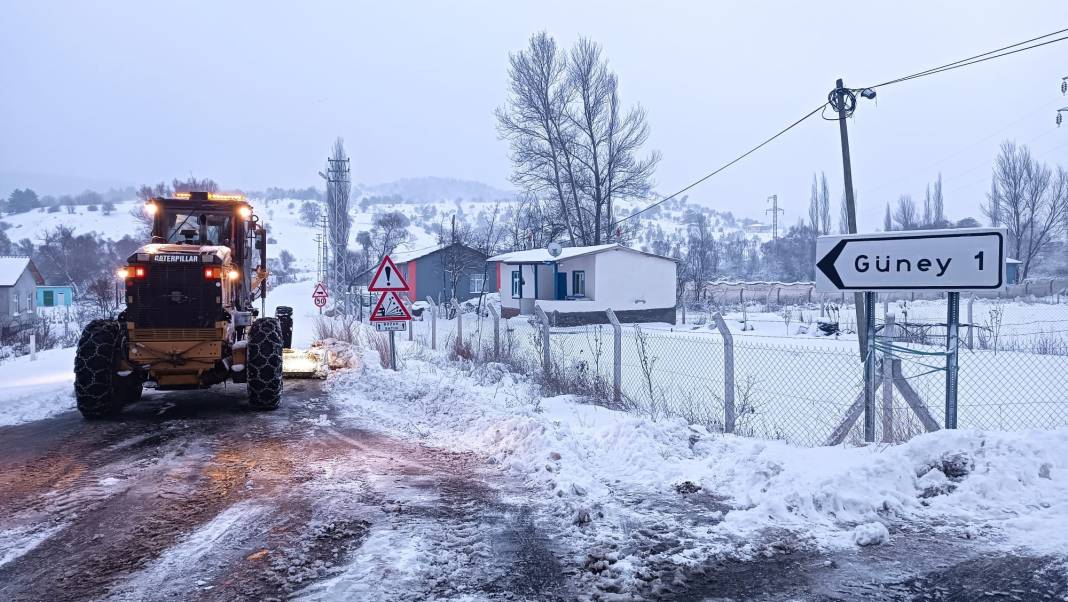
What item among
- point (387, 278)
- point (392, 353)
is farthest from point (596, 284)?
point (387, 278)

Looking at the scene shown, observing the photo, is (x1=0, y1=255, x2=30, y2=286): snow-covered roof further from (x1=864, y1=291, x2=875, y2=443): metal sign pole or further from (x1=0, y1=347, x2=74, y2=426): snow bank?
(x1=864, y1=291, x2=875, y2=443): metal sign pole

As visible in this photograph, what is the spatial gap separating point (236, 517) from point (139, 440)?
3839mm

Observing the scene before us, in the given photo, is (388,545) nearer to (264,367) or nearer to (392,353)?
(264,367)

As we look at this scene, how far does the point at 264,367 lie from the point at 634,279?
28033mm

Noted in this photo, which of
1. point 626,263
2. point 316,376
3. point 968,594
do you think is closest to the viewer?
point 968,594

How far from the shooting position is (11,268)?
162 feet

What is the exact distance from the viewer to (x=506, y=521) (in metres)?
5.34

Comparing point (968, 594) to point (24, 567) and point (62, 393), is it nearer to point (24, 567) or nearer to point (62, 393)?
point (24, 567)

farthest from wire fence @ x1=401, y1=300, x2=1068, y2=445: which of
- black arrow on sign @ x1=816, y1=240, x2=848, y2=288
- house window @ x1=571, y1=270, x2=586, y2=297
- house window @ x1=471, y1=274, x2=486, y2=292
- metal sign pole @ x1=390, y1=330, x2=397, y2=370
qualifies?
house window @ x1=471, y1=274, x2=486, y2=292

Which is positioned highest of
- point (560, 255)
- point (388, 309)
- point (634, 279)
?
point (560, 255)

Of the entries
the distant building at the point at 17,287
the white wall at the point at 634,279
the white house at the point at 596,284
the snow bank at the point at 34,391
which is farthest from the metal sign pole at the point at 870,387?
the distant building at the point at 17,287

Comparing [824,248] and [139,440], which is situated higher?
[824,248]

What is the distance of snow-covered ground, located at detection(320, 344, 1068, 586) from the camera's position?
482 cm

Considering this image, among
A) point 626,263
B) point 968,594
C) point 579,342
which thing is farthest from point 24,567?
point 626,263
